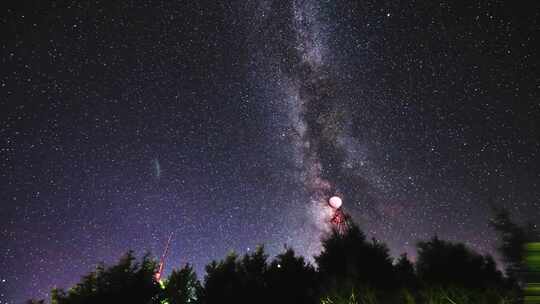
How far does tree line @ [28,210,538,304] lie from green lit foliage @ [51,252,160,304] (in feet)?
0.13

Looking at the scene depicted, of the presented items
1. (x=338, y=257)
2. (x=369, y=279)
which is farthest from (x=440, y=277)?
(x=338, y=257)

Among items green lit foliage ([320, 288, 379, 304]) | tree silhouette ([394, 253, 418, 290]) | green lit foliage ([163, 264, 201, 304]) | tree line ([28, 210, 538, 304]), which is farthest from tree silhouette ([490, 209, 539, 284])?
green lit foliage ([163, 264, 201, 304])

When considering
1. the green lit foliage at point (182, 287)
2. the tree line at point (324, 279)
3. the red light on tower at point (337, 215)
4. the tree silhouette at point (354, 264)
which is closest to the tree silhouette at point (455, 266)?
the tree line at point (324, 279)

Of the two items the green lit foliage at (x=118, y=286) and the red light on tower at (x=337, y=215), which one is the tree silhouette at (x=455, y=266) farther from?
the green lit foliage at (x=118, y=286)

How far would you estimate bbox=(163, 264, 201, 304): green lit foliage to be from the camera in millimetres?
15592

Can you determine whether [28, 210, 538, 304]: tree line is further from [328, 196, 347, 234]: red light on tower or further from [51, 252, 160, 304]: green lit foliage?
[328, 196, 347, 234]: red light on tower

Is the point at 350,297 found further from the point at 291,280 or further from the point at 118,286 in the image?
the point at 118,286

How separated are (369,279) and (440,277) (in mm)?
5470

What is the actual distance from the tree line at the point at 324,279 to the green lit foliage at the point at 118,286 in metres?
0.04

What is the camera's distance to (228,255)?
17719 mm

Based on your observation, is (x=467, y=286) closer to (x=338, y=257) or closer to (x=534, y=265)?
(x=338, y=257)

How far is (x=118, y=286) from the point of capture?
13.4 meters

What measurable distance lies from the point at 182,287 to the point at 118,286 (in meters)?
3.79

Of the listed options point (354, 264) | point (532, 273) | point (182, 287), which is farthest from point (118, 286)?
point (532, 273)
